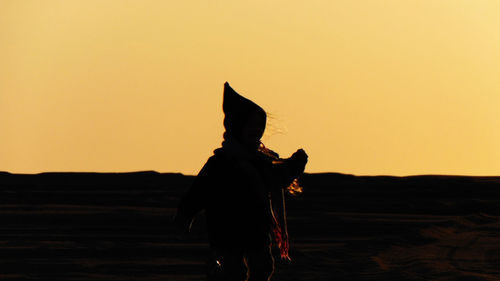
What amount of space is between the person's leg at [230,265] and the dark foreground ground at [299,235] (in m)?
5.82

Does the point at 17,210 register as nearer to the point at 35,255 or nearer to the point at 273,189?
the point at 35,255

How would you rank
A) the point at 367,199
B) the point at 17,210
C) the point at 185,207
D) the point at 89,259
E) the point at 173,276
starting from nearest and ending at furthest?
the point at 185,207 → the point at 173,276 → the point at 89,259 → the point at 17,210 → the point at 367,199

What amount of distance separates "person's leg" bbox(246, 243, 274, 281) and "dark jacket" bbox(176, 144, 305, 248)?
0.20ft

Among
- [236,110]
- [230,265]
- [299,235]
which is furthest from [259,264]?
[299,235]

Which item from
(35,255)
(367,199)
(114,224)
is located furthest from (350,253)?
(367,199)

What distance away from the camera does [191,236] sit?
2417cm

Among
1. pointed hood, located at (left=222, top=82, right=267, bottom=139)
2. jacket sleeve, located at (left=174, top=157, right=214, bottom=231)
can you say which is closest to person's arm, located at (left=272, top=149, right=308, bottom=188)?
pointed hood, located at (left=222, top=82, right=267, bottom=139)

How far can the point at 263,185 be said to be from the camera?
423 inches

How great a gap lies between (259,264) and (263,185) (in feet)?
2.13

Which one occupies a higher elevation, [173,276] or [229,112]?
[229,112]

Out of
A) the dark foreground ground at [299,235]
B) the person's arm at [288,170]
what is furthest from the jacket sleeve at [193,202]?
the dark foreground ground at [299,235]

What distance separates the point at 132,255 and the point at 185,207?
30.8 ft

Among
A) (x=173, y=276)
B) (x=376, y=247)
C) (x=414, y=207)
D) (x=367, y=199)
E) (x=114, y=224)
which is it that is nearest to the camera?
(x=173, y=276)

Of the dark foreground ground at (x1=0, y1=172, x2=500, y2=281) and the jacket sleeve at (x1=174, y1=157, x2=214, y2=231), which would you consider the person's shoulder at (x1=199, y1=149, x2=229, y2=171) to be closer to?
the jacket sleeve at (x1=174, y1=157, x2=214, y2=231)
